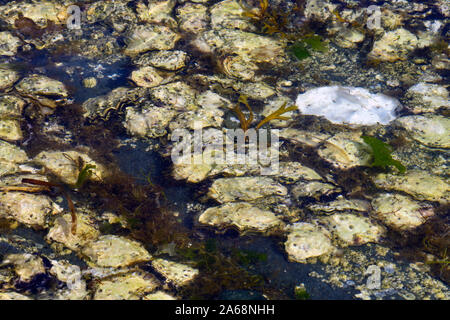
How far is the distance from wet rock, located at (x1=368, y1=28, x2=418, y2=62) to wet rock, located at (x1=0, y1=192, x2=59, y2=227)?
4704mm

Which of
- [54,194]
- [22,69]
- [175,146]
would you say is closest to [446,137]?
[175,146]

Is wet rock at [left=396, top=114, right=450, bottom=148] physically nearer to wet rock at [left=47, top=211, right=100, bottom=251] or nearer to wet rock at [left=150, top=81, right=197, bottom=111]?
wet rock at [left=150, top=81, right=197, bottom=111]

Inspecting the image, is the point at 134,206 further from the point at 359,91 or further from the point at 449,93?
the point at 449,93

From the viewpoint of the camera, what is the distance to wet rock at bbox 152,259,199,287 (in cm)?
313

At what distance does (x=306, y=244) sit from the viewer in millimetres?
3309

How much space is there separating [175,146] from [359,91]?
261cm

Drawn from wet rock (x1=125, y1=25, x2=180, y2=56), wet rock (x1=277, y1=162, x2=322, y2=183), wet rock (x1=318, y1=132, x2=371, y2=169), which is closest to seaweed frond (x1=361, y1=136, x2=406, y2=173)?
wet rock (x1=318, y1=132, x2=371, y2=169)

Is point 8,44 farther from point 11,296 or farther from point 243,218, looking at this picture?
point 243,218

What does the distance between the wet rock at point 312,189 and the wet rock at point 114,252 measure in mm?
1630

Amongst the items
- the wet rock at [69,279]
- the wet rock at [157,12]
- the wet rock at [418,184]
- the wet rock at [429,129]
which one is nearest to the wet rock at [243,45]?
the wet rock at [157,12]

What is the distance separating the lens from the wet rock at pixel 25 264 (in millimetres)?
2890

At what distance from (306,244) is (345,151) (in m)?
1.37
